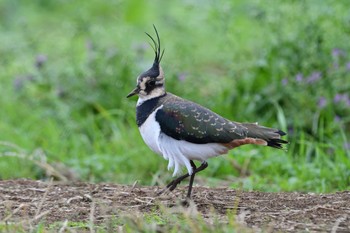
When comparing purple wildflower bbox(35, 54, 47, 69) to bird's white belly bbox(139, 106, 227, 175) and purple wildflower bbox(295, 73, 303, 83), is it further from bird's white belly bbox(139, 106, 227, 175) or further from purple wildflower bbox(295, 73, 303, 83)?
bird's white belly bbox(139, 106, 227, 175)

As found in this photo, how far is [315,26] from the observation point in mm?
8086

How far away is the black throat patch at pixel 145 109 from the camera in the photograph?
5.51 metres

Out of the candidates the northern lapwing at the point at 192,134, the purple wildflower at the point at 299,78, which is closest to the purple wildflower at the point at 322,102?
the purple wildflower at the point at 299,78

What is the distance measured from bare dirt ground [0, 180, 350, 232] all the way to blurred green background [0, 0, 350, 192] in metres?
0.88

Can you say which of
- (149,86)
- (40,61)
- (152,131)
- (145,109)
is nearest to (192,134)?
(152,131)

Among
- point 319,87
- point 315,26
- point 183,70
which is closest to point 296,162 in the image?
point 319,87

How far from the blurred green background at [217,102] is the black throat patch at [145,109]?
4.51ft

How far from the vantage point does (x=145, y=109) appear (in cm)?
557

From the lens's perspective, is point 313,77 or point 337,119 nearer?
point 337,119

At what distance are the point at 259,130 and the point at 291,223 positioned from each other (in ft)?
2.83

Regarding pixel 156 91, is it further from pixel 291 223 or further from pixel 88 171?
pixel 88 171

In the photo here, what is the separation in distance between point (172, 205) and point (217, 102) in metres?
3.29

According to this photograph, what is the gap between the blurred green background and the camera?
7.39m

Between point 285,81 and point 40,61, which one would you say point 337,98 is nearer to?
point 285,81
